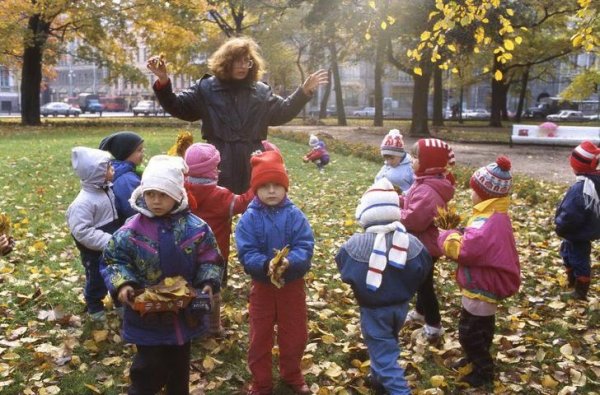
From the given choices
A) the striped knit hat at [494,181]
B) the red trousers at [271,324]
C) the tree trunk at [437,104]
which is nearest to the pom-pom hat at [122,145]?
the red trousers at [271,324]

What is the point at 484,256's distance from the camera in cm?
370

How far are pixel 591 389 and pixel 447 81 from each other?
5702 centimetres

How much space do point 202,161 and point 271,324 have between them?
4.41ft

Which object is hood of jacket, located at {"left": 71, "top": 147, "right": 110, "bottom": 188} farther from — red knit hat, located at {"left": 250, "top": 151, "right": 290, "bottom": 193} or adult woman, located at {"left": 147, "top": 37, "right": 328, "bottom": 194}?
red knit hat, located at {"left": 250, "top": 151, "right": 290, "bottom": 193}

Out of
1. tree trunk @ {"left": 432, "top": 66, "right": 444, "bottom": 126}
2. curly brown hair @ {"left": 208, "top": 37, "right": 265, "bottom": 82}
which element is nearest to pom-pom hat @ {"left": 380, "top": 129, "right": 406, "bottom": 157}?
curly brown hair @ {"left": 208, "top": 37, "right": 265, "bottom": 82}

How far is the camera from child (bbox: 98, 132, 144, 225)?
4.72m

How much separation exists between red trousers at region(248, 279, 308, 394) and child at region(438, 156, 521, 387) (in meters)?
1.06

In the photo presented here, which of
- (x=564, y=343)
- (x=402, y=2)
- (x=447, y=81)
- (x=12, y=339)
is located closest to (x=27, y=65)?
(x=402, y=2)

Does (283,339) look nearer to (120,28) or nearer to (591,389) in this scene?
(591,389)

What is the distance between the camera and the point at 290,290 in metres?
3.68

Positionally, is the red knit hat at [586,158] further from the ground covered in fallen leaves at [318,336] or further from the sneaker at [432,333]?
the sneaker at [432,333]

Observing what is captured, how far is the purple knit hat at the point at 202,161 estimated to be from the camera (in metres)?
4.29

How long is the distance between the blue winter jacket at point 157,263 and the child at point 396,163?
2573 millimetres

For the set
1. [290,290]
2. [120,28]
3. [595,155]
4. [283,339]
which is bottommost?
[283,339]
